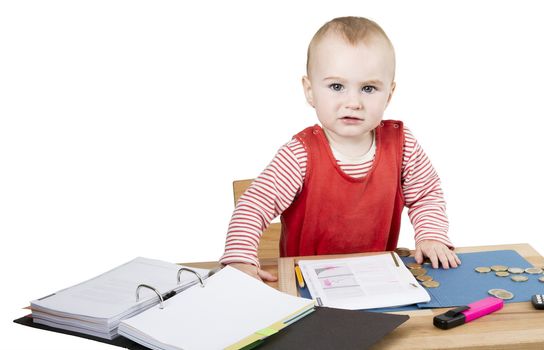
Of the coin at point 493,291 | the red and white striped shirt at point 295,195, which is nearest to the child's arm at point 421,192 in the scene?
the red and white striped shirt at point 295,195

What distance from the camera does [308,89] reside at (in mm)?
2605

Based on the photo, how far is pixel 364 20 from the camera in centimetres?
252

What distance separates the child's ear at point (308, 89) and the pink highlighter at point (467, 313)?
3.15ft

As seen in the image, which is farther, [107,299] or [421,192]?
[421,192]

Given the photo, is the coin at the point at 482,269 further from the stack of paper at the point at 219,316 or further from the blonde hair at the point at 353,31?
the blonde hair at the point at 353,31

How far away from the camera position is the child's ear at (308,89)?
259cm

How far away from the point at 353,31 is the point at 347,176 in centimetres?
50

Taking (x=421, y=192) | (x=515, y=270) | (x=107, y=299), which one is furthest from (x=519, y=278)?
(x=107, y=299)

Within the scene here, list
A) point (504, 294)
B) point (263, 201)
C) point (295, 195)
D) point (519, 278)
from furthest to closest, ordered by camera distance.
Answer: point (295, 195) < point (263, 201) < point (519, 278) < point (504, 294)

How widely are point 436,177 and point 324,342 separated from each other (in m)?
1.15

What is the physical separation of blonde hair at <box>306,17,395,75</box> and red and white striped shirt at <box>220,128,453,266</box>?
0.38m

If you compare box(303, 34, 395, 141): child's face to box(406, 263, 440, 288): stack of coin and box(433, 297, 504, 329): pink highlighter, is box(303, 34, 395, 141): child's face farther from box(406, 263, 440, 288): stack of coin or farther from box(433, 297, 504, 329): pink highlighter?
box(433, 297, 504, 329): pink highlighter

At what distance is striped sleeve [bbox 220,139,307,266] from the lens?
2.39 meters

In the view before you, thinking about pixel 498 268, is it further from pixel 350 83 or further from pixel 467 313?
pixel 350 83
